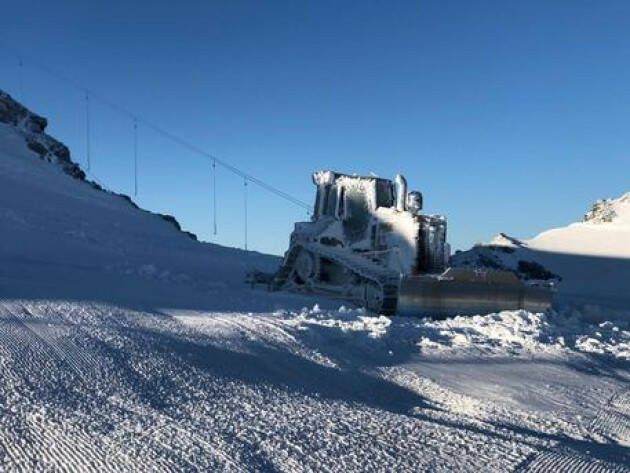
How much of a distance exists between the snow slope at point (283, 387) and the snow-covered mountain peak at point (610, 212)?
31.6 meters

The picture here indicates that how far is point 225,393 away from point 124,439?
153 cm

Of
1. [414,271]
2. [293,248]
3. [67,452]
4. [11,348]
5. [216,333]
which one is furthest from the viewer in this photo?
[293,248]

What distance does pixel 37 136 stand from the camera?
46.5 meters

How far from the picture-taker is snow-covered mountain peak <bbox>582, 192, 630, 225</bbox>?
137 feet

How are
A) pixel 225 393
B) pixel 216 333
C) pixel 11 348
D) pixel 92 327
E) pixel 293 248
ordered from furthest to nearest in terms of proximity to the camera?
pixel 293 248, pixel 216 333, pixel 92 327, pixel 11 348, pixel 225 393

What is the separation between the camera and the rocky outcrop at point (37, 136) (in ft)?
137

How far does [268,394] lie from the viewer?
595 centimetres

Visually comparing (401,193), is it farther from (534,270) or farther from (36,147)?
(36,147)

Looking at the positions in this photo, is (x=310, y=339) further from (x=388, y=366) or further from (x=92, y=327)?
(x=92, y=327)

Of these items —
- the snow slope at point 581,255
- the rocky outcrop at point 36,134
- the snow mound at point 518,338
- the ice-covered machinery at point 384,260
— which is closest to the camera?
the snow mound at point 518,338

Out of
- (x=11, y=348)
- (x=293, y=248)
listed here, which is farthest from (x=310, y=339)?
(x=293, y=248)

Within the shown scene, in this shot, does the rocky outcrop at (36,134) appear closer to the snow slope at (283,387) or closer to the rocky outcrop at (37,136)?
the rocky outcrop at (37,136)

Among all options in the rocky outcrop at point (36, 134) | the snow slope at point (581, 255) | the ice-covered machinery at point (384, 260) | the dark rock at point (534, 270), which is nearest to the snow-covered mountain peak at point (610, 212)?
the snow slope at point (581, 255)

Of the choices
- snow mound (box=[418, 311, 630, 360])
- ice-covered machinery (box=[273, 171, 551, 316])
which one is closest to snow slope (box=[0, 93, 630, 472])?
snow mound (box=[418, 311, 630, 360])
